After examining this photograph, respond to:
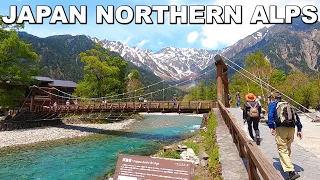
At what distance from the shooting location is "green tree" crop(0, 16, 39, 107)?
22.7m

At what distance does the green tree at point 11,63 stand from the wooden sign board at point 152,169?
22.3 m

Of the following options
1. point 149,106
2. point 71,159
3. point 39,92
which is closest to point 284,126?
point 71,159

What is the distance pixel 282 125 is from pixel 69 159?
1181 centimetres

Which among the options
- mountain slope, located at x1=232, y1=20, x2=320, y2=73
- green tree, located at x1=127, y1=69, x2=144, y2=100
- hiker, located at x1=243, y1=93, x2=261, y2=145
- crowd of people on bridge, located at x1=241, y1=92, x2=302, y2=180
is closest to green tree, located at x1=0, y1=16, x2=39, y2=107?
hiker, located at x1=243, y1=93, x2=261, y2=145

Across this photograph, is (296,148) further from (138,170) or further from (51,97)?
(51,97)

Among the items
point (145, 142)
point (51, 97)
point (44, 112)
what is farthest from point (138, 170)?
point (51, 97)

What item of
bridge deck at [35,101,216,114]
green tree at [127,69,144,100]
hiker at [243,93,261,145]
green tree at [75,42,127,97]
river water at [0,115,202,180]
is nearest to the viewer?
hiker at [243,93,261,145]

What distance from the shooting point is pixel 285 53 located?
598 feet

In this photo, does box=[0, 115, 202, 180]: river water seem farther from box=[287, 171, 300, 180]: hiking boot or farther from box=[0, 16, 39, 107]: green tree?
box=[0, 16, 39, 107]: green tree

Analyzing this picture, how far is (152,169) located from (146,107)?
753 inches

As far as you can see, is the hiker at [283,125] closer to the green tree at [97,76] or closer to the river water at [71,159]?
the river water at [71,159]

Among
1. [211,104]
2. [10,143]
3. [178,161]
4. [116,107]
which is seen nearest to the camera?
[178,161]

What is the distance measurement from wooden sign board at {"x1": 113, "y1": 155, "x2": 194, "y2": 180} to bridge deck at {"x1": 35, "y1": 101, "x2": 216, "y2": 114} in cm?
1586

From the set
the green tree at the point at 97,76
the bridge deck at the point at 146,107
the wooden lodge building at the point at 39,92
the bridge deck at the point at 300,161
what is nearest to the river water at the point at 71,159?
the bridge deck at the point at 146,107
